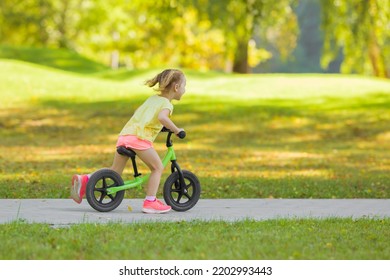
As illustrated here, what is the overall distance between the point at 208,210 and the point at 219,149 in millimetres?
9327

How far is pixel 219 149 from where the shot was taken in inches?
731

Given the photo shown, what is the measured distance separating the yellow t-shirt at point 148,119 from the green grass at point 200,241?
1.21 meters

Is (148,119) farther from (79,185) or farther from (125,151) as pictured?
(79,185)

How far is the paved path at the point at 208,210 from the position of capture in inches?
331

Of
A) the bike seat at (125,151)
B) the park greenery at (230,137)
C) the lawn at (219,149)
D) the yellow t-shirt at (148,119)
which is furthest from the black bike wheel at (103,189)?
the lawn at (219,149)

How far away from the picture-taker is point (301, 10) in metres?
77.8

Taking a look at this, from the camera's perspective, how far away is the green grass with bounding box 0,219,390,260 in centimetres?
639

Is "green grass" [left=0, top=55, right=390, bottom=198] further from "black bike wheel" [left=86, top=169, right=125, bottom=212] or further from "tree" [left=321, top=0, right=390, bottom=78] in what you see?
"black bike wheel" [left=86, top=169, right=125, bottom=212]

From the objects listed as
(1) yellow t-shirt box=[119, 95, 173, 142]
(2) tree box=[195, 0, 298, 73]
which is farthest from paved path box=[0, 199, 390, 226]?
(2) tree box=[195, 0, 298, 73]

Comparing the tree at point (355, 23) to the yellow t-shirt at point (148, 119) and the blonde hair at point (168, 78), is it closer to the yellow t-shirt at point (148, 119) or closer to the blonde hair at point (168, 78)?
the blonde hair at point (168, 78)

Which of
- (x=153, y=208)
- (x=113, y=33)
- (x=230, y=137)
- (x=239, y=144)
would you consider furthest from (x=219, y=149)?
(x=113, y=33)

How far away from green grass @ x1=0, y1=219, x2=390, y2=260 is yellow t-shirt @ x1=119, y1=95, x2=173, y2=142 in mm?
1214

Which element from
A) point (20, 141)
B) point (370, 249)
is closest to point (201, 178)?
point (370, 249)

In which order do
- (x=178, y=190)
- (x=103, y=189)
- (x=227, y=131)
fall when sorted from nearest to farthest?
1. (x=103, y=189)
2. (x=178, y=190)
3. (x=227, y=131)
